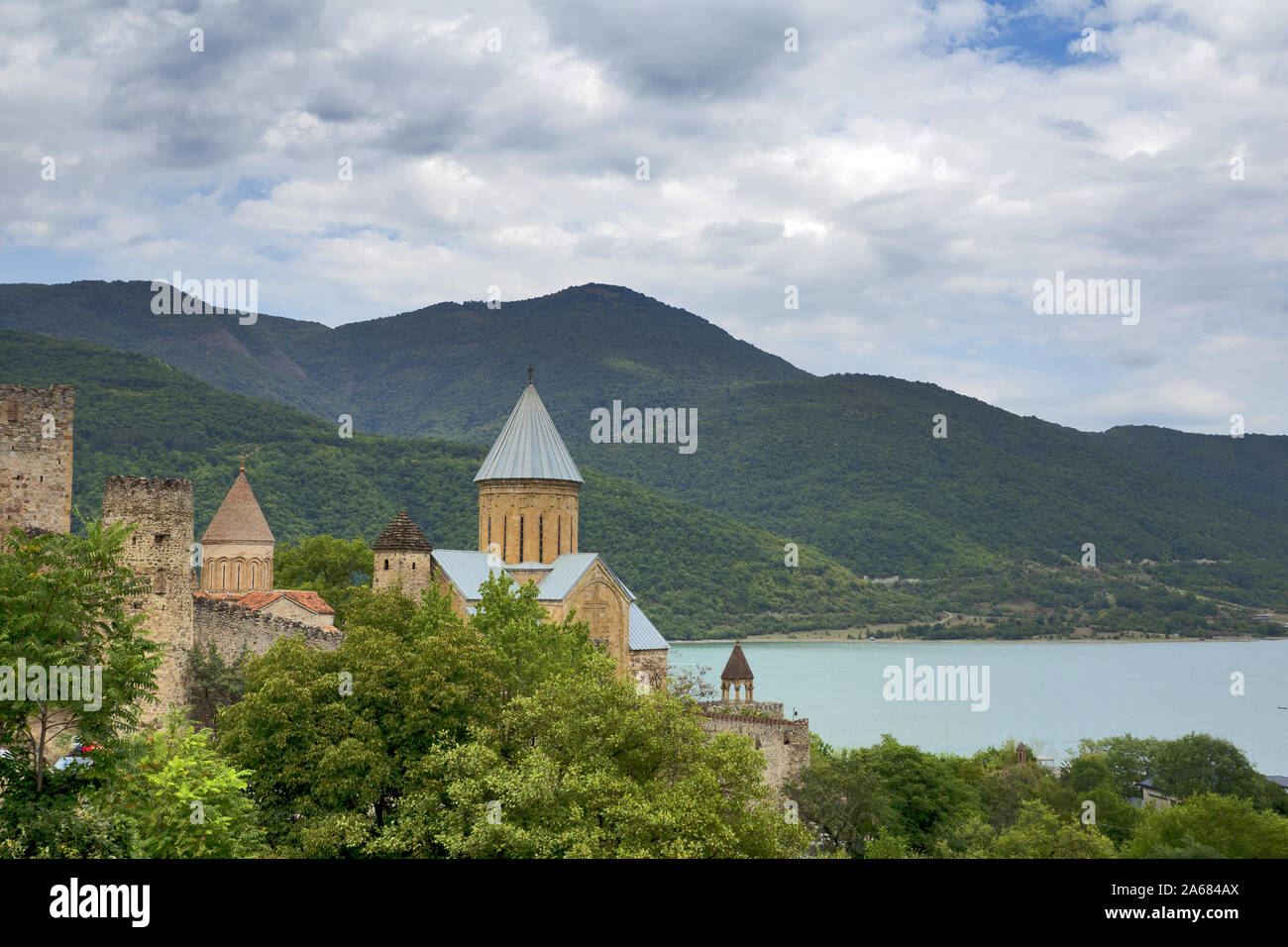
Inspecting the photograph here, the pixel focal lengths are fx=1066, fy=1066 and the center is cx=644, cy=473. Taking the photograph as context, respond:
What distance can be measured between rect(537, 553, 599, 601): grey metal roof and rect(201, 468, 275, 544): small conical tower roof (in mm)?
9496

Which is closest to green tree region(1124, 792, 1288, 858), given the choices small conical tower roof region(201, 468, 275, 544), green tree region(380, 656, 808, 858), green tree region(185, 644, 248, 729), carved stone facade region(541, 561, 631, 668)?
carved stone facade region(541, 561, 631, 668)

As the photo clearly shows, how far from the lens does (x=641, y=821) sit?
14.1 metres

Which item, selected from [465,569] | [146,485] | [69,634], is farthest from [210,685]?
[69,634]

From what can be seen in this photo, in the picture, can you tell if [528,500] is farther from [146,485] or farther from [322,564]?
[146,485]

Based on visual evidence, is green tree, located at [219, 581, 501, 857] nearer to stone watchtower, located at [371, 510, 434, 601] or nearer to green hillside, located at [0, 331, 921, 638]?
stone watchtower, located at [371, 510, 434, 601]

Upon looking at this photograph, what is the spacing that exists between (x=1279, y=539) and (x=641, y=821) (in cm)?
17110

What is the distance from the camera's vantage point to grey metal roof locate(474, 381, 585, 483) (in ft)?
115

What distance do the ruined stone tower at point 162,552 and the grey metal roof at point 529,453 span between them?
15.4 metres

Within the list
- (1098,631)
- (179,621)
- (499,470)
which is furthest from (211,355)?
(179,621)

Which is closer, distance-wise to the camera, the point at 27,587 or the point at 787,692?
the point at 27,587

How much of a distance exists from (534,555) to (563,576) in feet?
7.45

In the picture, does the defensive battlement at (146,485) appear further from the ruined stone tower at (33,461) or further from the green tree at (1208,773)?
the green tree at (1208,773)

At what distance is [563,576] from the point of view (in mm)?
32688
